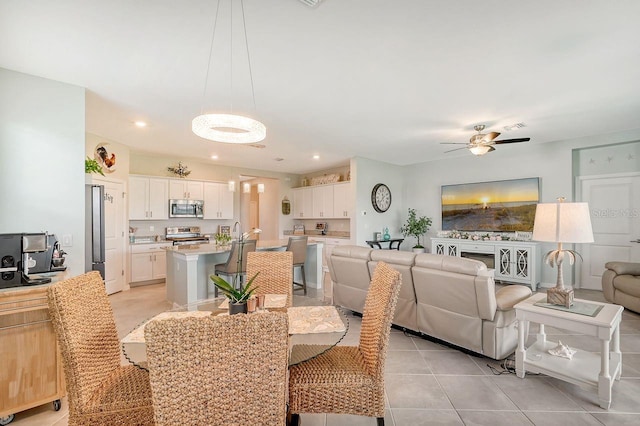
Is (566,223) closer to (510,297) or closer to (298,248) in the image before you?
(510,297)

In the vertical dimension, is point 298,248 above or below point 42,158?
below

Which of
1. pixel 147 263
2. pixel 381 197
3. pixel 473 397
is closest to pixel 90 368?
pixel 473 397

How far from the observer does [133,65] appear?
263cm

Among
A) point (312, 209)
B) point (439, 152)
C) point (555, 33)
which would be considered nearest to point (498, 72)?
point (555, 33)

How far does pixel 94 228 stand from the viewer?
138 inches

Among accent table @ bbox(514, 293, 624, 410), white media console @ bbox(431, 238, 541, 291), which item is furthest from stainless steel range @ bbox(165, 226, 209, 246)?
accent table @ bbox(514, 293, 624, 410)

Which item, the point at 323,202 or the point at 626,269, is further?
the point at 323,202

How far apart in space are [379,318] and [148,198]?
5.81 meters

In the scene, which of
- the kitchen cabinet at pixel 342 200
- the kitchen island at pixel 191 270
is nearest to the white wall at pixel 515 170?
the kitchen cabinet at pixel 342 200

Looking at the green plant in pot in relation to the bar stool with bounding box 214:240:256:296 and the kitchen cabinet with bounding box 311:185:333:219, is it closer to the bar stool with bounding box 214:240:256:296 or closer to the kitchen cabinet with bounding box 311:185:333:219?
the bar stool with bounding box 214:240:256:296

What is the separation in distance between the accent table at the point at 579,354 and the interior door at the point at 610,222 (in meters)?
3.61

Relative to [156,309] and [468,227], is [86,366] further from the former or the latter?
[468,227]

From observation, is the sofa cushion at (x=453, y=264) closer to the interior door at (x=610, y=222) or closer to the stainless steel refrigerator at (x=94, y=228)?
the stainless steel refrigerator at (x=94, y=228)

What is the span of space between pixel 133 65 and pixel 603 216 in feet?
23.4
